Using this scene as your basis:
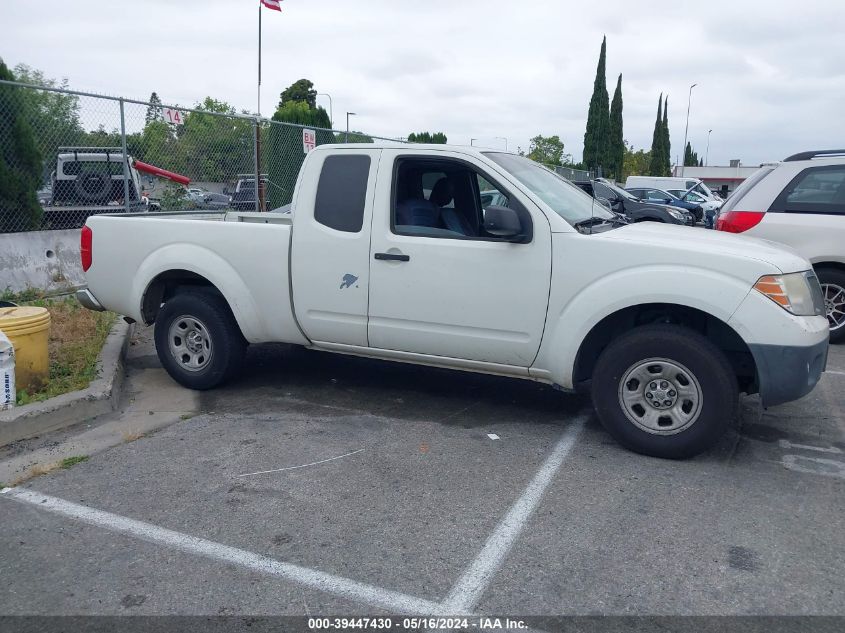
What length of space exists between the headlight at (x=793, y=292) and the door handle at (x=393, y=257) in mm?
2228

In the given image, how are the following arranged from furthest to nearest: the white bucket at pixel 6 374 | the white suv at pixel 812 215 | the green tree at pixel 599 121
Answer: the green tree at pixel 599 121 → the white suv at pixel 812 215 → the white bucket at pixel 6 374

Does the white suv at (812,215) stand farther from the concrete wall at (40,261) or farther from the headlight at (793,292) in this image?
the concrete wall at (40,261)

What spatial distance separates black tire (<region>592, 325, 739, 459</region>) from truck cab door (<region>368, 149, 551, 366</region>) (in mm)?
526

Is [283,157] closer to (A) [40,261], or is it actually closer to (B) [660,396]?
(A) [40,261]

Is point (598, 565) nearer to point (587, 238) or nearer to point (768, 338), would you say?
point (768, 338)

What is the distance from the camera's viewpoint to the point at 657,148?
257ft

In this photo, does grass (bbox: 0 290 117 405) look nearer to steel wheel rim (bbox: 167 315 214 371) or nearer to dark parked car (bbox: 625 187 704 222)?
steel wheel rim (bbox: 167 315 214 371)

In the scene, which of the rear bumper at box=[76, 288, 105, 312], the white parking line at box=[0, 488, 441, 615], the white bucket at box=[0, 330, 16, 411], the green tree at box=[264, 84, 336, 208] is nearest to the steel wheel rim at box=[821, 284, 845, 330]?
the white parking line at box=[0, 488, 441, 615]

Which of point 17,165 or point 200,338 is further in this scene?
point 17,165

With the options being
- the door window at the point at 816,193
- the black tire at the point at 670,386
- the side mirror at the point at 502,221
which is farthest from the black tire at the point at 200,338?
the door window at the point at 816,193

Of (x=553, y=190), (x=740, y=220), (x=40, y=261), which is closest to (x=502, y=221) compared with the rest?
(x=553, y=190)

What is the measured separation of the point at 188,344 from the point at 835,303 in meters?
6.60

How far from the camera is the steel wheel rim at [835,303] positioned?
7.79m

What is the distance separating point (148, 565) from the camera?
3.37 meters
